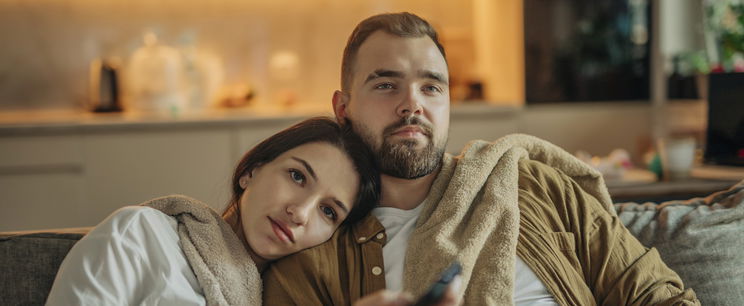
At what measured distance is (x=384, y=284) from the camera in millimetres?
1439

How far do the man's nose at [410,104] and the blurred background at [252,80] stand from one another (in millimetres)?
2064

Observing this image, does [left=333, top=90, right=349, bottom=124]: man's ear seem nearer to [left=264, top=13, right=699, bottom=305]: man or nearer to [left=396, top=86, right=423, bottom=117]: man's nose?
[left=264, top=13, right=699, bottom=305]: man

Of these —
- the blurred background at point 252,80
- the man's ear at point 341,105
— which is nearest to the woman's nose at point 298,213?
the man's ear at point 341,105

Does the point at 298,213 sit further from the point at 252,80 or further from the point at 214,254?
the point at 252,80

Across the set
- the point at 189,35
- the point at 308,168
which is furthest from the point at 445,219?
the point at 189,35

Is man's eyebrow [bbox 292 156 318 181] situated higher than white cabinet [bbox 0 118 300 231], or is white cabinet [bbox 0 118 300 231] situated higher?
man's eyebrow [bbox 292 156 318 181]

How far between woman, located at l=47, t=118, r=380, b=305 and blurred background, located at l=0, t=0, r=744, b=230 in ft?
6.67

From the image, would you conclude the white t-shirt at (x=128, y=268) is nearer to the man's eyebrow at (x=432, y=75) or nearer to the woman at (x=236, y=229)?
the woman at (x=236, y=229)

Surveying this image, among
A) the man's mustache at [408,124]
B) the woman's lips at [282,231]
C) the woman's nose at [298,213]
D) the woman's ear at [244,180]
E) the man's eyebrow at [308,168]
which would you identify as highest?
the man's mustache at [408,124]

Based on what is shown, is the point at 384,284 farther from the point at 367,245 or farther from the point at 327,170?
the point at 327,170

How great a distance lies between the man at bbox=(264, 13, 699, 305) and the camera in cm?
142

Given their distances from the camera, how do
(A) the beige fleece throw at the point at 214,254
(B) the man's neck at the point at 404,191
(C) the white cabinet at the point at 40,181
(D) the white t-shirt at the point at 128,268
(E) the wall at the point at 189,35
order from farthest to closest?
(E) the wall at the point at 189,35, (C) the white cabinet at the point at 40,181, (B) the man's neck at the point at 404,191, (A) the beige fleece throw at the point at 214,254, (D) the white t-shirt at the point at 128,268

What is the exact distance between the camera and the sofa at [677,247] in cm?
136

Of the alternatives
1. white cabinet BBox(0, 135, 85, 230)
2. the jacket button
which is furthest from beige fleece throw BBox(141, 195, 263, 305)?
white cabinet BBox(0, 135, 85, 230)
